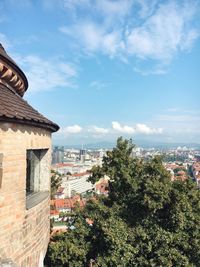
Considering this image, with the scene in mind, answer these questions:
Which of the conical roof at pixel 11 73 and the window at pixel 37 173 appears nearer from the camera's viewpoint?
the conical roof at pixel 11 73

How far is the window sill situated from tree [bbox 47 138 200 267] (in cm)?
340

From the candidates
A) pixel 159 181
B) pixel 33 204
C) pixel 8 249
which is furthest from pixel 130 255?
pixel 8 249

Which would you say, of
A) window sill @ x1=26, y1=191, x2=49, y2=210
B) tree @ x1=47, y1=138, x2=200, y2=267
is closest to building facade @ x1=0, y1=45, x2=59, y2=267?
window sill @ x1=26, y1=191, x2=49, y2=210

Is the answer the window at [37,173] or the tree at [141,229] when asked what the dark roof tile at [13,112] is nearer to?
the window at [37,173]

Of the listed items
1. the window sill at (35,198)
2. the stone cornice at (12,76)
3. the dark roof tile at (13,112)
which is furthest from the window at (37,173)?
the stone cornice at (12,76)

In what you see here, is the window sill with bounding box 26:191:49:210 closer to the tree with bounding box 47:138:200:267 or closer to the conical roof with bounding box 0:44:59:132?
the conical roof with bounding box 0:44:59:132

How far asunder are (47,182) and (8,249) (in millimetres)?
2390

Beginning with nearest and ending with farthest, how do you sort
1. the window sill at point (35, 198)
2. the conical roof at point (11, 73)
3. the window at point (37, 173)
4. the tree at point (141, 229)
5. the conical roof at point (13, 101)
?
1. the conical roof at point (13, 101)
2. the window sill at point (35, 198)
3. the conical roof at point (11, 73)
4. the window at point (37, 173)
5. the tree at point (141, 229)

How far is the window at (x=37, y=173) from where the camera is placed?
7203mm

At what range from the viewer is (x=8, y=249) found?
5.37 metres

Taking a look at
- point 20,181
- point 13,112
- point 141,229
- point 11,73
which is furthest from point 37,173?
point 141,229

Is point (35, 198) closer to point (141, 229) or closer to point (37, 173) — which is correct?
point (37, 173)

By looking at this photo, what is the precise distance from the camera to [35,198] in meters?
6.75

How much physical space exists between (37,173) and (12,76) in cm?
199
